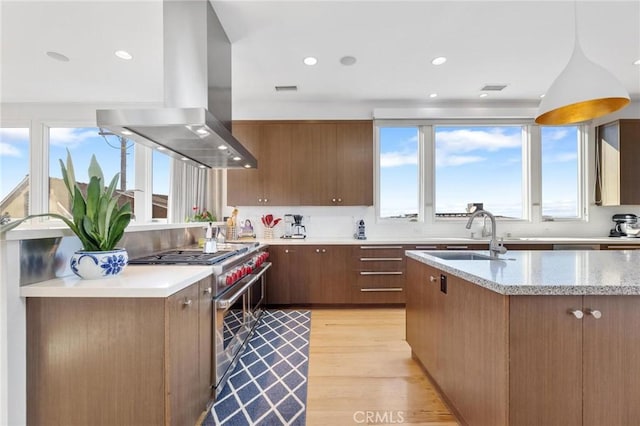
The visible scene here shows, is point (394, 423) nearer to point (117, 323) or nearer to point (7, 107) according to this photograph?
point (117, 323)

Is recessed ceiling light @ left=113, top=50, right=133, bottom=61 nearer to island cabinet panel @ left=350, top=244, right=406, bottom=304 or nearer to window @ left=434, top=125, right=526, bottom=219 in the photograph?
island cabinet panel @ left=350, top=244, right=406, bottom=304

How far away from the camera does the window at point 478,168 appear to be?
4.08 metres

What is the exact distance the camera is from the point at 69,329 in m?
1.17

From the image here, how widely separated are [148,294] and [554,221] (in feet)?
16.7

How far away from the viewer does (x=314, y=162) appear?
12.4ft

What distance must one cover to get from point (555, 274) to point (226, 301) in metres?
1.83

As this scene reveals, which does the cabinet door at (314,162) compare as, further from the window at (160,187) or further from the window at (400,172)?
the window at (160,187)

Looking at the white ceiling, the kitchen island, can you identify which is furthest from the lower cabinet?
the white ceiling

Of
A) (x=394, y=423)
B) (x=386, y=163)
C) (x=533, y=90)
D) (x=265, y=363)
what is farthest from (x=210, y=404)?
(x=533, y=90)

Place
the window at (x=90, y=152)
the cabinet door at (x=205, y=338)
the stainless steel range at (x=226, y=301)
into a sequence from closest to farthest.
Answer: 1. the cabinet door at (x=205, y=338)
2. the stainless steel range at (x=226, y=301)
3. the window at (x=90, y=152)

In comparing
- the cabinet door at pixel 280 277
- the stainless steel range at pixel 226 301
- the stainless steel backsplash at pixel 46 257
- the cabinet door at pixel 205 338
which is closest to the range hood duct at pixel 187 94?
the stainless steel backsplash at pixel 46 257

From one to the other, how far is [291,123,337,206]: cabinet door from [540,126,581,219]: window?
316 centimetres

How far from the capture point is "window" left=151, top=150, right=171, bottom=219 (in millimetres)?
3627

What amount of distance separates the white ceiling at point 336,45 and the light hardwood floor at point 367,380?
280 centimetres
